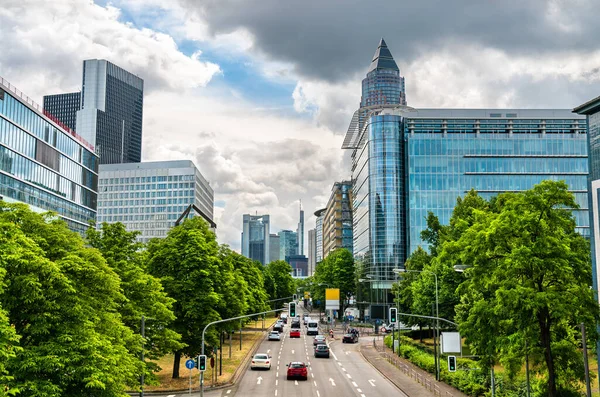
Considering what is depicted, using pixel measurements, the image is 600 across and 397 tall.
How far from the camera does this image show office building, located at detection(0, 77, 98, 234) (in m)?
76.2

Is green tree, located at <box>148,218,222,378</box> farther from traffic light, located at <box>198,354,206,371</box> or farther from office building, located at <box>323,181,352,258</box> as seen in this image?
office building, located at <box>323,181,352,258</box>

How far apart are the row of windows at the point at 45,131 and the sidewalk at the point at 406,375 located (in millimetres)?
52653

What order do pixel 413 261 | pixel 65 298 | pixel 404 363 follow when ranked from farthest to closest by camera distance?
pixel 413 261 < pixel 404 363 < pixel 65 298

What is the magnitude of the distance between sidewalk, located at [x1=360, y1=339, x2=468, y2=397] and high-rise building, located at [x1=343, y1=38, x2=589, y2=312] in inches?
1677

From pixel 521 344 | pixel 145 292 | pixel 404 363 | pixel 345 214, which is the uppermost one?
pixel 345 214

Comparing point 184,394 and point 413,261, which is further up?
point 413,261

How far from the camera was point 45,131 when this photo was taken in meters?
88.6

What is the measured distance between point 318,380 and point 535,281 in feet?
71.7

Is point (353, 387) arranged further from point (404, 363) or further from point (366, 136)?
point (366, 136)

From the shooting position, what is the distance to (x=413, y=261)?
273 feet

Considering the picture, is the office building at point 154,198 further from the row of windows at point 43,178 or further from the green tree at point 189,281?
the green tree at point 189,281

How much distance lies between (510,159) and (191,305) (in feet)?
287

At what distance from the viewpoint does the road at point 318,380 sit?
43.0m

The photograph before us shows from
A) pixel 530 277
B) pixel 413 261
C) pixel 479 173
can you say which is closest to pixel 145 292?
pixel 530 277
